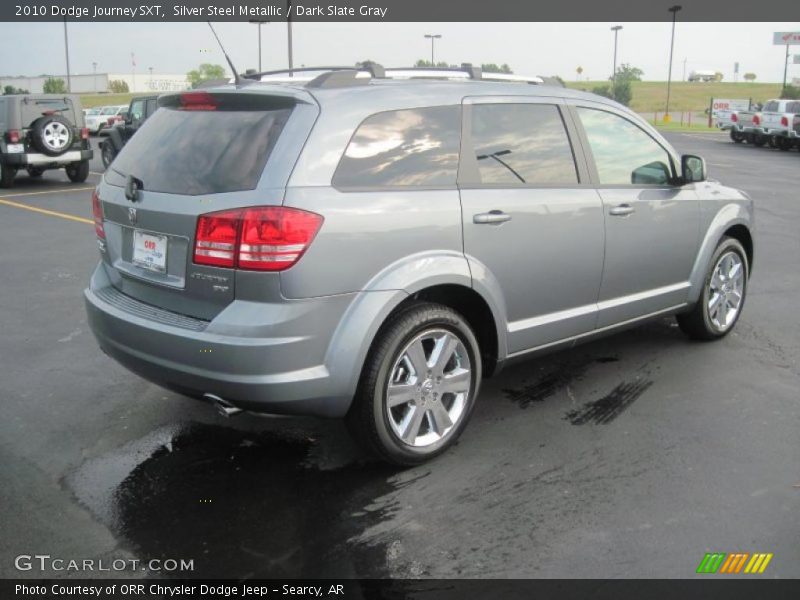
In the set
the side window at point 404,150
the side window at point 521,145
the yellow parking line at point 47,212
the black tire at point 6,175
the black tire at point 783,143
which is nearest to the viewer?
the side window at point 404,150

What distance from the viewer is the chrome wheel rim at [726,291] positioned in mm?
5688

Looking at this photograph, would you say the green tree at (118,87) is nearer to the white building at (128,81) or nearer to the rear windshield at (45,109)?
the white building at (128,81)

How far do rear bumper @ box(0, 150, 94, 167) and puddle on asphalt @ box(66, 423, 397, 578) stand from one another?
13.7m

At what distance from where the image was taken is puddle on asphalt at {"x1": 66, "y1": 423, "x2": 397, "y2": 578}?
10.1 ft

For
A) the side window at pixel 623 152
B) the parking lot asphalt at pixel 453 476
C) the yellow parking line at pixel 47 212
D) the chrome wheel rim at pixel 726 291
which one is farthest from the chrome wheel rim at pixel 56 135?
the chrome wheel rim at pixel 726 291

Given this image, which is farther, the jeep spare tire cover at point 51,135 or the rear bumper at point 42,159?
the rear bumper at point 42,159

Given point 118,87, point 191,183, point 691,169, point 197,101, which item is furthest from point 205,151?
point 118,87

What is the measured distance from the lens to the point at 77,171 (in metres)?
17.4


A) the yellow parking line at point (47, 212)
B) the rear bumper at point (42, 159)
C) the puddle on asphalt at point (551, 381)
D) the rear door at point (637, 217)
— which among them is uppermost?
the rear door at point (637, 217)

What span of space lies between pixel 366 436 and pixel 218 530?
0.77 metres

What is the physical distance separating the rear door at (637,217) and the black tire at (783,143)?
27406 millimetres

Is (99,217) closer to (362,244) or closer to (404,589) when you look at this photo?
(362,244)

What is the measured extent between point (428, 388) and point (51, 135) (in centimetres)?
1456

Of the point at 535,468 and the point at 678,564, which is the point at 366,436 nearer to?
the point at 535,468
